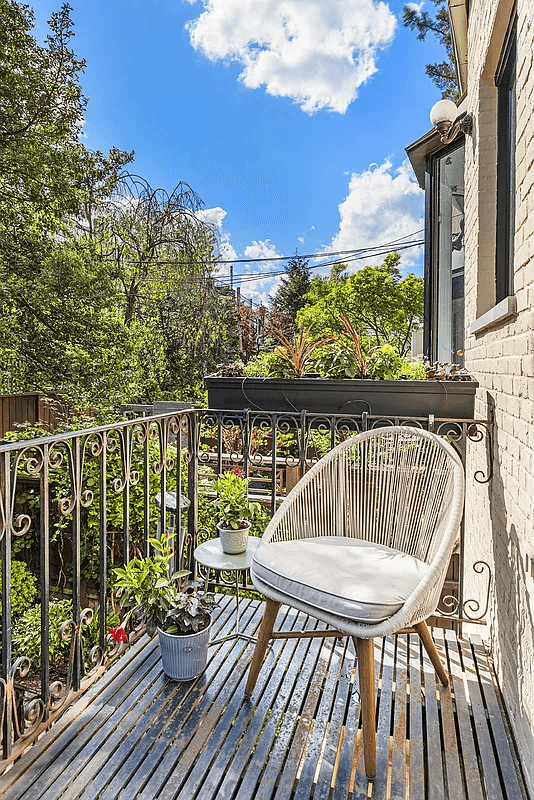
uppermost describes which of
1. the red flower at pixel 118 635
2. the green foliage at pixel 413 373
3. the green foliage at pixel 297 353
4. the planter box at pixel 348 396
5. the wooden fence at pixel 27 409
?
the green foliage at pixel 297 353

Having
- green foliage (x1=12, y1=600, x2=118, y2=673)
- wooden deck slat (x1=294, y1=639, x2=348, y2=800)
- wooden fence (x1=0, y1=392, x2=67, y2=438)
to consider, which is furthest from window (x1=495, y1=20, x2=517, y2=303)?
wooden fence (x1=0, y1=392, x2=67, y2=438)

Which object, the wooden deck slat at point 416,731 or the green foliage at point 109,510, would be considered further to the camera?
the green foliage at point 109,510

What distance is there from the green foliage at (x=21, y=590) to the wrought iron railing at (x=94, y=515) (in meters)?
0.01

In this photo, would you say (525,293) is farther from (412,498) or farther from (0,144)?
(0,144)

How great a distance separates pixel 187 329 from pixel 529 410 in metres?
8.51

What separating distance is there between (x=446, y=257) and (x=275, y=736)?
4.11 m

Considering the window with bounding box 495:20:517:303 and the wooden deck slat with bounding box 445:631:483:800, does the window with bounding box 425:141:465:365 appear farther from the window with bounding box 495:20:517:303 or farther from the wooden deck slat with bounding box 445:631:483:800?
the wooden deck slat with bounding box 445:631:483:800

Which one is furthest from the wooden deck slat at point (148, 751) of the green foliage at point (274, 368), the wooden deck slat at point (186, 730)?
the green foliage at point (274, 368)

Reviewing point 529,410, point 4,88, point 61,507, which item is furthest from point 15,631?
point 4,88

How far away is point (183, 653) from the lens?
5.94 ft

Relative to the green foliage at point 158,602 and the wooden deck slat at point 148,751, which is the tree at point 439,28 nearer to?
the green foliage at point 158,602

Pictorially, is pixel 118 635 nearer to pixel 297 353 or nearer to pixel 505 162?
pixel 297 353

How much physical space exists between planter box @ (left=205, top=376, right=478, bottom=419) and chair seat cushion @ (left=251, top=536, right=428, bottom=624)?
3.61 ft

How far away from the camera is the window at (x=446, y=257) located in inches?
167
